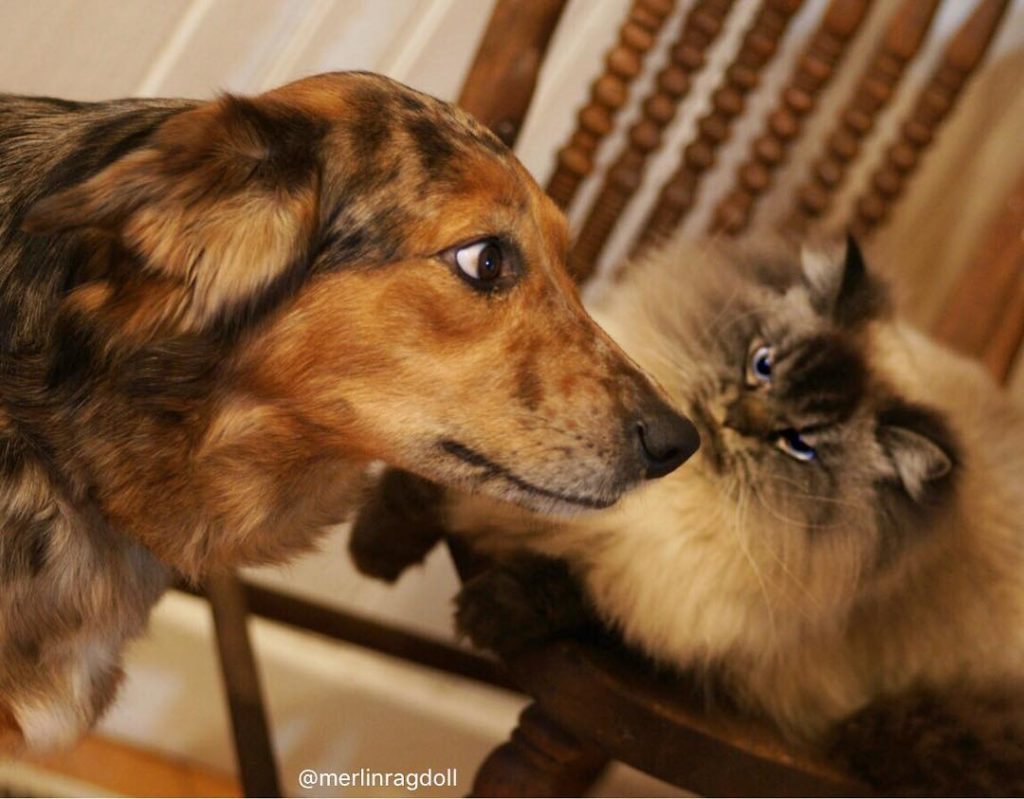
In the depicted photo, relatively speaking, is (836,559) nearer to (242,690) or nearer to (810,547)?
(810,547)

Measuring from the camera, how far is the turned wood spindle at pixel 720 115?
4.12ft

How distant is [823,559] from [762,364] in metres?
0.19

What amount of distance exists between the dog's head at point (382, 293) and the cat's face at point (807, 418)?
15cm

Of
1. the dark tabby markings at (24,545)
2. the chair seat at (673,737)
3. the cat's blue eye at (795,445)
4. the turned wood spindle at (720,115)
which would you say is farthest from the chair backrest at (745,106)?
the dark tabby markings at (24,545)

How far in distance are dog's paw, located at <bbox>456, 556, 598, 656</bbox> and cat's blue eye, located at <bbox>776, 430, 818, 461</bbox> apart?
0.74ft

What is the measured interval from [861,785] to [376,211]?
611 mm

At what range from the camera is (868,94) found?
1.29 metres

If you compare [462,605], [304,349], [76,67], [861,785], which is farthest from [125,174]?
[76,67]

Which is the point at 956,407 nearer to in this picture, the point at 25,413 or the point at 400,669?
the point at 25,413

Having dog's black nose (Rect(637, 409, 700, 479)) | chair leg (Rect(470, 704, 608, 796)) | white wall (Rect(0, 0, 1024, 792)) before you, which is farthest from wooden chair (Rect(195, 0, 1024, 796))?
dog's black nose (Rect(637, 409, 700, 479))

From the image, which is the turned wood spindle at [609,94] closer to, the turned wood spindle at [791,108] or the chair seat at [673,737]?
the turned wood spindle at [791,108]

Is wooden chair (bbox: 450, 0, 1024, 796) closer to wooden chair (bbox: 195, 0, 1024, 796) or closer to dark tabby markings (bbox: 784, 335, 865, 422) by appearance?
wooden chair (bbox: 195, 0, 1024, 796)

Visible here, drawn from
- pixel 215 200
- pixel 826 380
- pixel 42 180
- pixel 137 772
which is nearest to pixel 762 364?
pixel 826 380

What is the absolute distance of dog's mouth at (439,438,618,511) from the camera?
2.60ft
